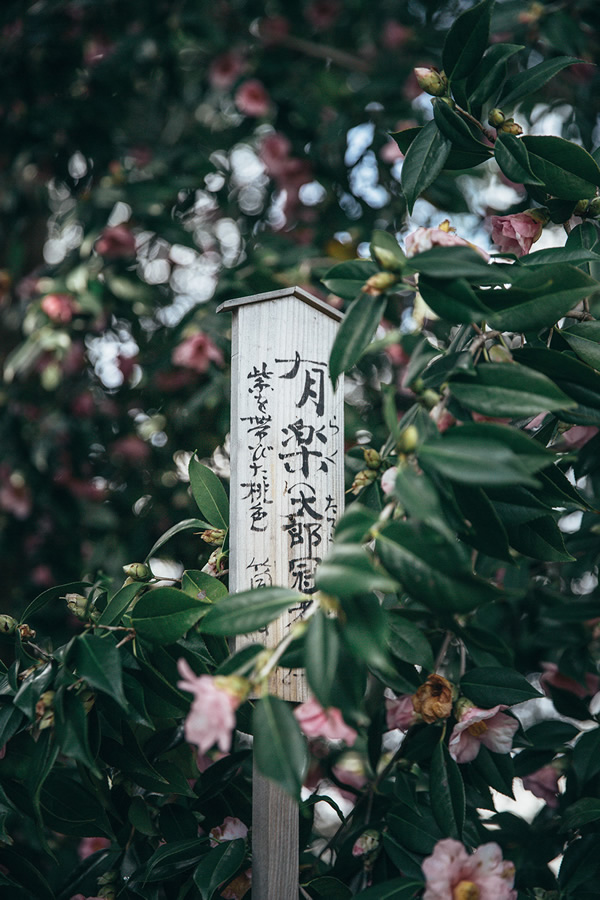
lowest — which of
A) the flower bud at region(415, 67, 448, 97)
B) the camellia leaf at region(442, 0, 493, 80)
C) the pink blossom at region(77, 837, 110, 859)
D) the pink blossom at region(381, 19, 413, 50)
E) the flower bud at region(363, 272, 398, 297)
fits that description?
the pink blossom at region(77, 837, 110, 859)

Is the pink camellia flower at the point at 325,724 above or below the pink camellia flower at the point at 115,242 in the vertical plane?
above

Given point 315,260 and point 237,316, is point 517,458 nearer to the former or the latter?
point 237,316

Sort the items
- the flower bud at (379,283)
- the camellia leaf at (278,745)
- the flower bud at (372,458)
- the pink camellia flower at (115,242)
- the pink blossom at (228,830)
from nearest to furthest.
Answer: the camellia leaf at (278,745) < the flower bud at (379,283) < the flower bud at (372,458) < the pink blossom at (228,830) < the pink camellia flower at (115,242)

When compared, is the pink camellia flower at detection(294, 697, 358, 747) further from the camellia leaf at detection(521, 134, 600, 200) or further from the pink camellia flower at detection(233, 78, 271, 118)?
the pink camellia flower at detection(233, 78, 271, 118)

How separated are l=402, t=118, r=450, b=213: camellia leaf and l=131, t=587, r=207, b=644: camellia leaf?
0.45 metres

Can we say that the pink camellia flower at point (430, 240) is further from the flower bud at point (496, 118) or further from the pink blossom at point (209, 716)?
the pink blossom at point (209, 716)

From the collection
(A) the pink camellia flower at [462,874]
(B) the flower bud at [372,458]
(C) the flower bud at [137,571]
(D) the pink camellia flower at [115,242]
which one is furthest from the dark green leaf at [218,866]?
(D) the pink camellia flower at [115,242]

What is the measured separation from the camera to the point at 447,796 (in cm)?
73

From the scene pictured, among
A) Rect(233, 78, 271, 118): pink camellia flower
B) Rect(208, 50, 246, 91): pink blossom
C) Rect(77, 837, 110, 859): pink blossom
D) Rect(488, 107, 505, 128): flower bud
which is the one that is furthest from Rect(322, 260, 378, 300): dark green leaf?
Rect(208, 50, 246, 91): pink blossom

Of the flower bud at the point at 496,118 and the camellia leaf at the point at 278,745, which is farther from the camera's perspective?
the flower bud at the point at 496,118

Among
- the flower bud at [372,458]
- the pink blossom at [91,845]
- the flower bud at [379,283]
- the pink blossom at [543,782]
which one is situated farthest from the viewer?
the pink blossom at [91,845]

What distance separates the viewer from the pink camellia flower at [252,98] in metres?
1.92

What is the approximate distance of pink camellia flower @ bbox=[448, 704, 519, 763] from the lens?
2.59 feet

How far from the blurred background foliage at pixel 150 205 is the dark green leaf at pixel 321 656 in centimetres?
100
